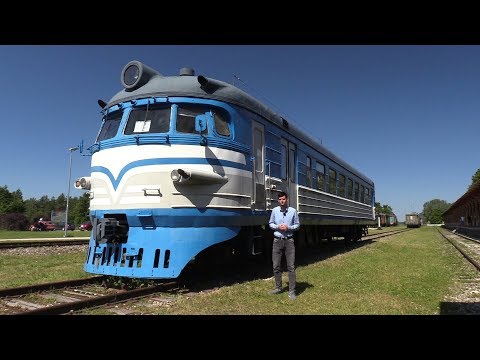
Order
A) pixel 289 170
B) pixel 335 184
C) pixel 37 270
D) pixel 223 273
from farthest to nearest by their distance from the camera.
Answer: pixel 335 184 → pixel 289 170 → pixel 37 270 → pixel 223 273

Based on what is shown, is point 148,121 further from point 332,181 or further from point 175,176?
point 332,181

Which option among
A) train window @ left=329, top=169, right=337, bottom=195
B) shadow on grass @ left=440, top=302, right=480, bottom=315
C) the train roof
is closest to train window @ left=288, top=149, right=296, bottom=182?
the train roof

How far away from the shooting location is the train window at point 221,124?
302 inches

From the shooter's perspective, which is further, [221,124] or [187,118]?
[221,124]

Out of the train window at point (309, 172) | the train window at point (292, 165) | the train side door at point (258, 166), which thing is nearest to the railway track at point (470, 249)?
the train window at point (309, 172)

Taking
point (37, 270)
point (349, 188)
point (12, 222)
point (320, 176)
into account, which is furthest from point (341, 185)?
point (12, 222)

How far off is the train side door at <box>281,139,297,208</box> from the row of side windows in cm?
115

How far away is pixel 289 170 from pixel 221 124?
3.20m

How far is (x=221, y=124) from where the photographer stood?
7.79 m

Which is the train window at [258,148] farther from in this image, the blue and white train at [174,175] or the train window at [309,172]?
the train window at [309,172]

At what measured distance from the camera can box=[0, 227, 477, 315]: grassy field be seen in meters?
5.95
